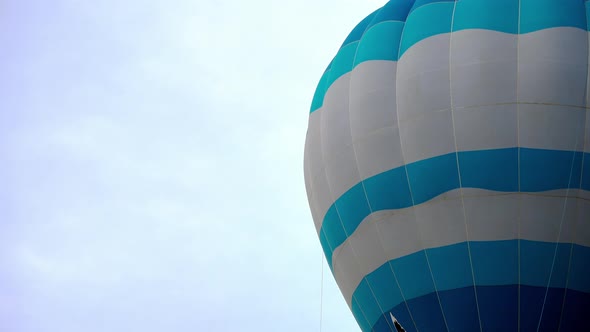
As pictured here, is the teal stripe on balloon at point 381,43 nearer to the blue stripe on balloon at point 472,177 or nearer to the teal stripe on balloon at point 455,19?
the teal stripe on balloon at point 455,19

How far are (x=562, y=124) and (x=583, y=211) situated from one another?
86 centimetres

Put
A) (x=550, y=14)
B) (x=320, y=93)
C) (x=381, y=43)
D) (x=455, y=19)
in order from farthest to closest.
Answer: (x=320, y=93)
(x=381, y=43)
(x=455, y=19)
(x=550, y=14)

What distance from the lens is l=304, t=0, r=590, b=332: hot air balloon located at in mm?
9500

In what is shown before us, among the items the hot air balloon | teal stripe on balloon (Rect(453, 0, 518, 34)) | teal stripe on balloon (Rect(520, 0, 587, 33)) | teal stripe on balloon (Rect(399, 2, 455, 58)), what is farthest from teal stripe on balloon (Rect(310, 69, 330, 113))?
teal stripe on balloon (Rect(520, 0, 587, 33))

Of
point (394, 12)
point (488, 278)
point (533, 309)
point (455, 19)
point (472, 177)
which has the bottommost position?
point (533, 309)

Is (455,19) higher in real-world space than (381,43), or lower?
lower

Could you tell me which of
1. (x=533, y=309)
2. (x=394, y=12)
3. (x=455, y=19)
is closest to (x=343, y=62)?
(x=394, y=12)

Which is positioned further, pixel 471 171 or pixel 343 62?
pixel 343 62

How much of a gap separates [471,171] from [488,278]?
41.5 inches

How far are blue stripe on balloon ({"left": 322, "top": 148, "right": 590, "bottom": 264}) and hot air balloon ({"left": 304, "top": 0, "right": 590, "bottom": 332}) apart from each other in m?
0.01

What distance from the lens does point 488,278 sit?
9.62m

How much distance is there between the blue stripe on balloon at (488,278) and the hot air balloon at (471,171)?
0.01 meters

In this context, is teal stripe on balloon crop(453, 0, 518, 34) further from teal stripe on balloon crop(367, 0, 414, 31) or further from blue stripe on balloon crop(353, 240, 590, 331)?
blue stripe on balloon crop(353, 240, 590, 331)

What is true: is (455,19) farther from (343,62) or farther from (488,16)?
(343,62)
